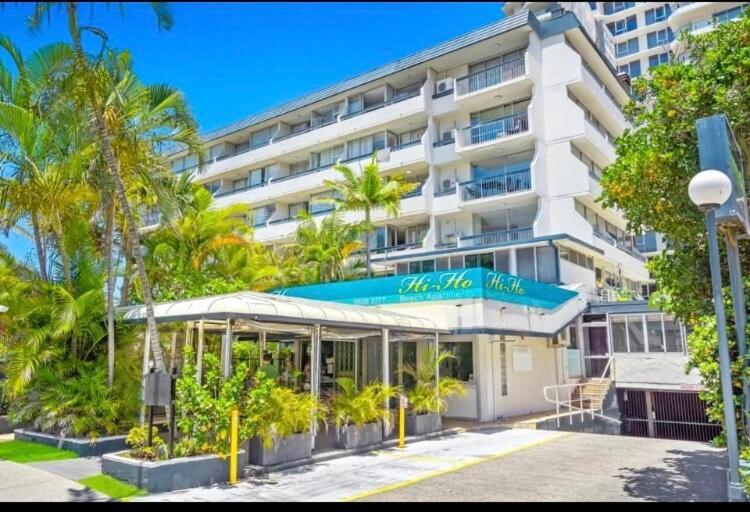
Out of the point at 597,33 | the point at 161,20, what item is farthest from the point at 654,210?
the point at 597,33

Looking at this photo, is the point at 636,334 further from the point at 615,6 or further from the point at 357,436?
the point at 615,6

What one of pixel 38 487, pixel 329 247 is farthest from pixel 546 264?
pixel 38 487

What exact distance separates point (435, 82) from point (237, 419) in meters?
27.0

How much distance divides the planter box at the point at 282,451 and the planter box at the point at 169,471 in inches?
29.5

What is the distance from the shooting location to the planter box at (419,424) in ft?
49.8

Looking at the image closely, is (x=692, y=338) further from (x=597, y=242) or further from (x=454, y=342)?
(x=597, y=242)

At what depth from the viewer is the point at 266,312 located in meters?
11.2

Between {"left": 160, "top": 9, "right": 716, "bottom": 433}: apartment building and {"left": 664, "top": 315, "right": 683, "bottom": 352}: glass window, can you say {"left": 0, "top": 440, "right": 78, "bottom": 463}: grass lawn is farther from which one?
{"left": 664, "top": 315, "right": 683, "bottom": 352}: glass window

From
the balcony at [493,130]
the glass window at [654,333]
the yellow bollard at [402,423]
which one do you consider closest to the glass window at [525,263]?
the glass window at [654,333]

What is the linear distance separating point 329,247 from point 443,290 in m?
9.25

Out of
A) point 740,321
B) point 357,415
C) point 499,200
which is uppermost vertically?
point 499,200

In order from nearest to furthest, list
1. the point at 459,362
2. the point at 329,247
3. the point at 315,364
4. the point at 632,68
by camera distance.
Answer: the point at 315,364, the point at 459,362, the point at 329,247, the point at 632,68

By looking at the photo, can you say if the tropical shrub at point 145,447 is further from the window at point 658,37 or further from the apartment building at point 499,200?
the window at point 658,37

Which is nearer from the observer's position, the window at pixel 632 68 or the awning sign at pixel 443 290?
the awning sign at pixel 443 290
